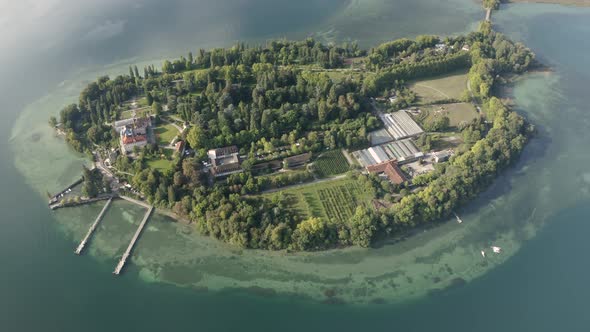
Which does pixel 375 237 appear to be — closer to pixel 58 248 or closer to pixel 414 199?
pixel 414 199

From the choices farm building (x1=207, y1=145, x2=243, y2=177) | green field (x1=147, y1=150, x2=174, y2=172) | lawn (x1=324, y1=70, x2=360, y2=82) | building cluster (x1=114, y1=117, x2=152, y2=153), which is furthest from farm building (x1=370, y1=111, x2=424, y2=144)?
building cluster (x1=114, y1=117, x2=152, y2=153)

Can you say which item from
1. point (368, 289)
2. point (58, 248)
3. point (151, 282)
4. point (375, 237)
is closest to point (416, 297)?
point (368, 289)

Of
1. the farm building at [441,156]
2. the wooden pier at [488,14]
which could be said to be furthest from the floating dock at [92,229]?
the wooden pier at [488,14]

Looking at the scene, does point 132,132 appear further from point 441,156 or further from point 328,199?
point 441,156

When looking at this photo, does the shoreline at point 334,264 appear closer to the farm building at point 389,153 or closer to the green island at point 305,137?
the green island at point 305,137

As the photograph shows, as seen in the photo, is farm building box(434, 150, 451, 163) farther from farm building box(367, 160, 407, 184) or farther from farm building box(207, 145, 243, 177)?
farm building box(207, 145, 243, 177)

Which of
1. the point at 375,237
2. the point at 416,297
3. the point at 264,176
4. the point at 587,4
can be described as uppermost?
the point at 587,4
